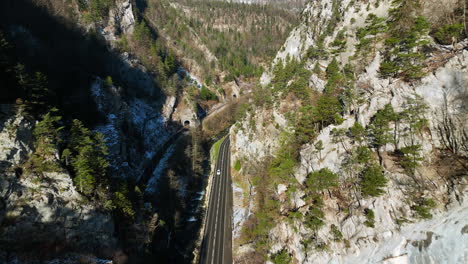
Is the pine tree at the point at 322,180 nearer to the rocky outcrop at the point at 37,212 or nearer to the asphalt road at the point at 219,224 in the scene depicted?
the asphalt road at the point at 219,224

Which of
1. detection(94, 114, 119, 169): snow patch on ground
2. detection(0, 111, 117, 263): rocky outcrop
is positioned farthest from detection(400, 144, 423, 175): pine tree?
detection(94, 114, 119, 169): snow patch on ground

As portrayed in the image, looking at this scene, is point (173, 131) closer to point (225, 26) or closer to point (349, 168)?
point (349, 168)

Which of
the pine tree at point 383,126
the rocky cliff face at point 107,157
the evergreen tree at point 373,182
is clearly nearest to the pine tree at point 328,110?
the pine tree at point 383,126

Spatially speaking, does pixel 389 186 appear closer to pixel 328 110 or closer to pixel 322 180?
pixel 322 180

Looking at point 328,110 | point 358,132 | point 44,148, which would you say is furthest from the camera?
point 328,110

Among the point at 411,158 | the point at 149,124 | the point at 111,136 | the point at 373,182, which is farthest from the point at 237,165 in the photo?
the point at 411,158

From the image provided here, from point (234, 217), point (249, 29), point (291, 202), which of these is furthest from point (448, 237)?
point (249, 29)
